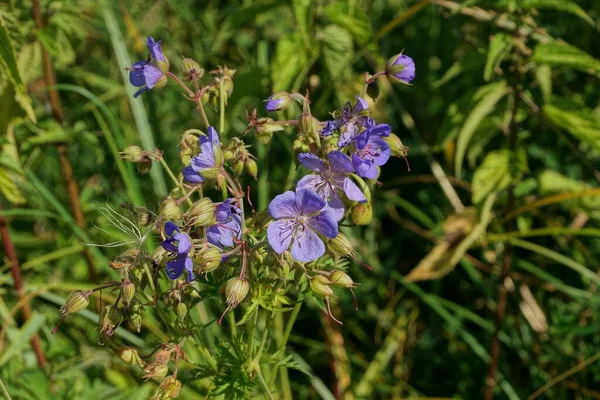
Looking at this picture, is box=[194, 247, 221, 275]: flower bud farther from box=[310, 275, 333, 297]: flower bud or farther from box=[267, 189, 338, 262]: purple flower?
box=[310, 275, 333, 297]: flower bud

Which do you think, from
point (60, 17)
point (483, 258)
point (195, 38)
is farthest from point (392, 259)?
point (60, 17)

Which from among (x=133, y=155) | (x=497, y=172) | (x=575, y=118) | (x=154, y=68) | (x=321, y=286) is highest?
(x=154, y=68)

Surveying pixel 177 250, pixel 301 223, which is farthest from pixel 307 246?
pixel 177 250

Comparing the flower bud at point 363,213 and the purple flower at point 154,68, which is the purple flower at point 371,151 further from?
the purple flower at point 154,68

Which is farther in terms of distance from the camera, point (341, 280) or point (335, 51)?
point (335, 51)

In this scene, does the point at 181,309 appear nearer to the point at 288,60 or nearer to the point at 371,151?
the point at 371,151

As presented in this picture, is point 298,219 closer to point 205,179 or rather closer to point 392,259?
point 205,179
